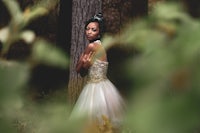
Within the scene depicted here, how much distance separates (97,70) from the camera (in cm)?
878

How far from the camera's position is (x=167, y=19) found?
102 cm

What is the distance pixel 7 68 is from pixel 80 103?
7936 mm

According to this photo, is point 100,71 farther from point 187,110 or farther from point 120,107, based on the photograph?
point 187,110

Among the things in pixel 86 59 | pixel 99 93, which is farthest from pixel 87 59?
pixel 99 93

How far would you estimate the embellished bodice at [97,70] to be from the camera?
8.77 m

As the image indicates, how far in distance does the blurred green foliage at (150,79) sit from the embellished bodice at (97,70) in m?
7.60

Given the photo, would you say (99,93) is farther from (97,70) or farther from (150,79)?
(150,79)

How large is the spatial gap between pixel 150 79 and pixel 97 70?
Result: 26.0 feet

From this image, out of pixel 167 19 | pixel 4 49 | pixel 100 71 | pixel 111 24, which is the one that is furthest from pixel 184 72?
pixel 111 24

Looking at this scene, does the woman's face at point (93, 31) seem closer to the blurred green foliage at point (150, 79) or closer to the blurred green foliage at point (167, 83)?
the blurred green foliage at point (150, 79)

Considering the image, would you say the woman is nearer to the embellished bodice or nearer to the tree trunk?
the embellished bodice

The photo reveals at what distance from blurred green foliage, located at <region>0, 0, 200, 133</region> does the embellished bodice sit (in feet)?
24.9

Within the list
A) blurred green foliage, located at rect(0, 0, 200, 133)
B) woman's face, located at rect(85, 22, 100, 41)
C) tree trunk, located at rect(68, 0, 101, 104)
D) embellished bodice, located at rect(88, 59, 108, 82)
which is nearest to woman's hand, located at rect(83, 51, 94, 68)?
embellished bodice, located at rect(88, 59, 108, 82)

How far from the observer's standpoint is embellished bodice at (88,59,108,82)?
8773mm
